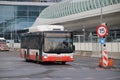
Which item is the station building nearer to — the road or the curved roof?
the curved roof

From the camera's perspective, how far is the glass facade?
121625mm

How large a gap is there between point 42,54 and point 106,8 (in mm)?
38188

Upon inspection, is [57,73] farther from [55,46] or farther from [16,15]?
[16,15]

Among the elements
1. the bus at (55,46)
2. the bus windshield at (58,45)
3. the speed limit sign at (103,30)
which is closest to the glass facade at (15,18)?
the bus at (55,46)

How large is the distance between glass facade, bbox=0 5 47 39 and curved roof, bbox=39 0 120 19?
1507cm

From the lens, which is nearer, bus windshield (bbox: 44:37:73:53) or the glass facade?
bus windshield (bbox: 44:37:73:53)

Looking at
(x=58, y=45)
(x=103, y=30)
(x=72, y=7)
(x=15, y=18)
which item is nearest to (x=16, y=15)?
(x=15, y=18)

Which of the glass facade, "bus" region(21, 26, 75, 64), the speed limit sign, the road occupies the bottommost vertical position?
the road

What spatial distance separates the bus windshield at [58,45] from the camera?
32.2 meters

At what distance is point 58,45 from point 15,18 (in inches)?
3589

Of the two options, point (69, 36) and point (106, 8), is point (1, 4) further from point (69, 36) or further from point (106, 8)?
point (69, 36)

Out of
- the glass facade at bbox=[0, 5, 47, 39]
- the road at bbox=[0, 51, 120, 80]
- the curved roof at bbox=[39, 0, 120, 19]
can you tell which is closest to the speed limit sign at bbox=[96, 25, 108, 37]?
the road at bbox=[0, 51, 120, 80]

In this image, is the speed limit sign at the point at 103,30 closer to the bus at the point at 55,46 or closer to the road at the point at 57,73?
the road at the point at 57,73

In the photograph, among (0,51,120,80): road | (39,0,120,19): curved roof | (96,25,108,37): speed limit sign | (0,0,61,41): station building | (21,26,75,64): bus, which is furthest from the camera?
(0,0,61,41): station building
